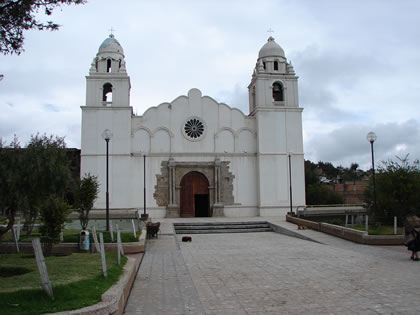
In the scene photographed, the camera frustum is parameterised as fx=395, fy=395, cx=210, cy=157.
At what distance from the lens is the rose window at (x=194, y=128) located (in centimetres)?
2817

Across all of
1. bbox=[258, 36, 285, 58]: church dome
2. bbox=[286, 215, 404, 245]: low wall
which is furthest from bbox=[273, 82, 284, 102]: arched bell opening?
bbox=[286, 215, 404, 245]: low wall

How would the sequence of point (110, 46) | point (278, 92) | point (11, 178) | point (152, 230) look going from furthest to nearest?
point (278, 92) → point (110, 46) → point (152, 230) → point (11, 178)

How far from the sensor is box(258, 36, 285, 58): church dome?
30000 mm

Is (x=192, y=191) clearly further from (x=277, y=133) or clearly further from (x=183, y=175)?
(x=277, y=133)

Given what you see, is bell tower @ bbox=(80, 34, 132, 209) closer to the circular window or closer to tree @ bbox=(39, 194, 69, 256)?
the circular window

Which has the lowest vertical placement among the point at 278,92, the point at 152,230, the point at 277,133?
the point at 152,230

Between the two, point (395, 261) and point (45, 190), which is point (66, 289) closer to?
point (45, 190)

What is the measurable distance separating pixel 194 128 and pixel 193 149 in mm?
1525

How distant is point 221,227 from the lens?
824 inches

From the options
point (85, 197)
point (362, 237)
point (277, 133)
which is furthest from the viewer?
point (277, 133)

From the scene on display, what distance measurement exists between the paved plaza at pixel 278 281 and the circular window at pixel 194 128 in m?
15.3

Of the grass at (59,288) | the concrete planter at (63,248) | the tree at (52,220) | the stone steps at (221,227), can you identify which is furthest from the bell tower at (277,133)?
the grass at (59,288)

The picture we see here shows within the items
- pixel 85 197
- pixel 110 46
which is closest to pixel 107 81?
pixel 110 46

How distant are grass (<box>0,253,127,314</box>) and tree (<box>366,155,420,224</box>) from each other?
13.1 metres
